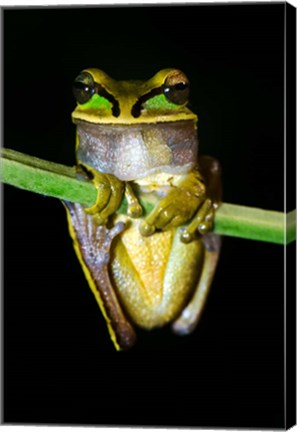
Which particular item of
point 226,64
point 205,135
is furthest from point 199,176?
point 226,64

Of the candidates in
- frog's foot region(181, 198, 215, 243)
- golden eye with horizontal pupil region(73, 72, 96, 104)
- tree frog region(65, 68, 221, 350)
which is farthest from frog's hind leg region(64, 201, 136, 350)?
golden eye with horizontal pupil region(73, 72, 96, 104)

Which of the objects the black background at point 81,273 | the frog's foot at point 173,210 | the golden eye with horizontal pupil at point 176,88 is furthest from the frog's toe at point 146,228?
the golden eye with horizontal pupil at point 176,88

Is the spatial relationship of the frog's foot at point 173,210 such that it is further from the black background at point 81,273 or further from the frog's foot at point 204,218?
the black background at point 81,273

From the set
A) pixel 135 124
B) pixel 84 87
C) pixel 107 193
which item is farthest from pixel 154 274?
pixel 84 87

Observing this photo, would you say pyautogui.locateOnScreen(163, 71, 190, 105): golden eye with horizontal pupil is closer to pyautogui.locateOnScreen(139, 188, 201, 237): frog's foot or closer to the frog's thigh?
pyautogui.locateOnScreen(139, 188, 201, 237): frog's foot

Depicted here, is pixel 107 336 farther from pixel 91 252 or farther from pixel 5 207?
pixel 5 207
